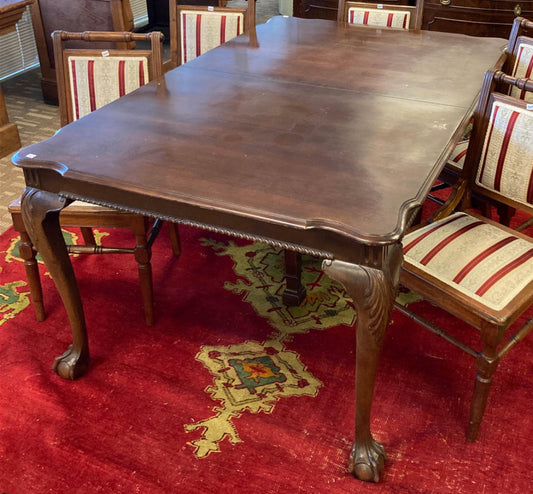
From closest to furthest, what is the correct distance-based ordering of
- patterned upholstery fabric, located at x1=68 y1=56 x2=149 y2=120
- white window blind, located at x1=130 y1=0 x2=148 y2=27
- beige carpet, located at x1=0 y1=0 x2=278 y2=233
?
patterned upholstery fabric, located at x1=68 y1=56 x2=149 y2=120 → beige carpet, located at x1=0 y1=0 x2=278 y2=233 → white window blind, located at x1=130 y1=0 x2=148 y2=27

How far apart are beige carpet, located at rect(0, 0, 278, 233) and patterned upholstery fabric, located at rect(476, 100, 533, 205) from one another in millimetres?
2259

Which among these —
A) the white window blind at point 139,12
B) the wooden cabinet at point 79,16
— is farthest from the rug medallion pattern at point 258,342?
the white window blind at point 139,12

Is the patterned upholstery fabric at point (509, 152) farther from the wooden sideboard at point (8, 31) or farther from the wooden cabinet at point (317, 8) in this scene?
the wooden cabinet at point (317, 8)

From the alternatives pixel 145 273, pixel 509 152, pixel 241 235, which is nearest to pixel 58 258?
pixel 145 273

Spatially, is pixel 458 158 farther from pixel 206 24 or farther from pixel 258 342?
pixel 206 24

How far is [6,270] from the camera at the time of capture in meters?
2.69

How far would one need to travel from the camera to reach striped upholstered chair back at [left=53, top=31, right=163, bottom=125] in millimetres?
2396

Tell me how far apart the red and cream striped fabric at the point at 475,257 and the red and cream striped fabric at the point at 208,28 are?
63.9 inches

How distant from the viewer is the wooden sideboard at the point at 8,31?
343 cm

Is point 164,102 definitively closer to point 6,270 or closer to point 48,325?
point 48,325

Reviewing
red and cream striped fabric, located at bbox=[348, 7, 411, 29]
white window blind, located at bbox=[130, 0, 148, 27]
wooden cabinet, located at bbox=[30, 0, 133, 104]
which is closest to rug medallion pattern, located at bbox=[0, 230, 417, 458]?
red and cream striped fabric, located at bbox=[348, 7, 411, 29]

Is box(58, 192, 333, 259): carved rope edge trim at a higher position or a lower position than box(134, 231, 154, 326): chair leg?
higher

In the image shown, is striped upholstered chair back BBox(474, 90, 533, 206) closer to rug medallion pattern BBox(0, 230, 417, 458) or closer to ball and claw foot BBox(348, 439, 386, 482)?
rug medallion pattern BBox(0, 230, 417, 458)

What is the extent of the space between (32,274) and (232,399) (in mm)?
889
